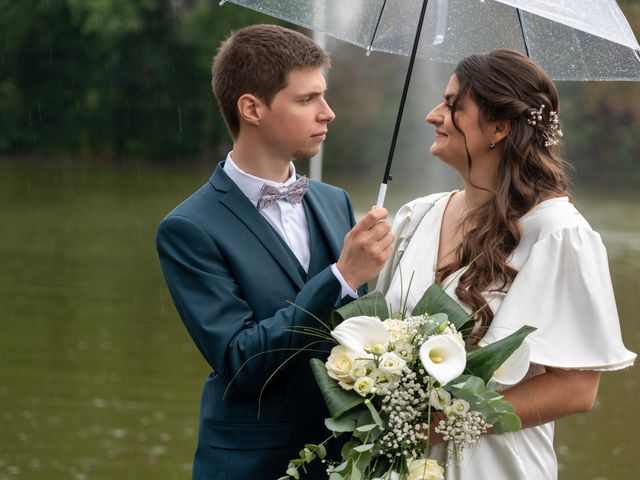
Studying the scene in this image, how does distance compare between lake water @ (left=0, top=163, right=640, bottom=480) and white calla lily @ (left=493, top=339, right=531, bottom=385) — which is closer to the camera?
white calla lily @ (left=493, top=339, right=531, bottom=385)

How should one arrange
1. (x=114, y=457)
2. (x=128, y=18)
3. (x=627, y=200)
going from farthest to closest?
(x=128, y=18) < (x=627, y=200) < (x=114, y=457)

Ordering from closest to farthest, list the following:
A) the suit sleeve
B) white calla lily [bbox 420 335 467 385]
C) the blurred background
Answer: white calla lily [bbox 420 335 467 385] < the suit sleeve < the blurred background

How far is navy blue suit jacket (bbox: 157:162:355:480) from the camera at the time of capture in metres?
3.36

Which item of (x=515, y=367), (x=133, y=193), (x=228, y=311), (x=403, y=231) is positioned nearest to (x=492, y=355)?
(x=515, y=367)

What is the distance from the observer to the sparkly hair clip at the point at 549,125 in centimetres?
347

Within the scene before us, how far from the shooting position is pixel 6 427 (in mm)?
7707

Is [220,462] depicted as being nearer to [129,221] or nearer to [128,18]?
[129,221]

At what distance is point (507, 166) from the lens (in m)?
3.50

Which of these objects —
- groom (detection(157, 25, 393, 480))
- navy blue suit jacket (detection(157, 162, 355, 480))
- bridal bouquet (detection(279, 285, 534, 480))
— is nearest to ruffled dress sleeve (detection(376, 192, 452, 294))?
groom (detection(157, 25, 393, 480))

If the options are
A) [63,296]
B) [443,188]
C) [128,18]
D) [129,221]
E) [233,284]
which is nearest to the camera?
[233,284]

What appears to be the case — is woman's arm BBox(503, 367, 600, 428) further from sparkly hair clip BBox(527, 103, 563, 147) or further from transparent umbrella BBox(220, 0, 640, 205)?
transparent umbrella BBox(220, 0, 640, 205)

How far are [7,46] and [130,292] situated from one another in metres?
25.0

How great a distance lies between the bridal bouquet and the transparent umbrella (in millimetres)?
1098

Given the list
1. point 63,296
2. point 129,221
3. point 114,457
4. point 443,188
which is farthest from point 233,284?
point 443,188
